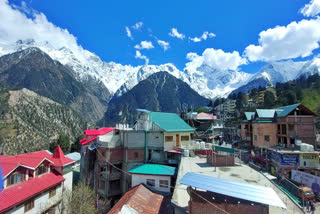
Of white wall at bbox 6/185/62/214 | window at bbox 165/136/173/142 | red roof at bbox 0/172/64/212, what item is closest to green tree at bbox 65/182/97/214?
white wall at bbox 6/185/62/214

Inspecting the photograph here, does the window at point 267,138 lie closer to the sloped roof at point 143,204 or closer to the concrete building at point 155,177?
the concrete building at point 155,177

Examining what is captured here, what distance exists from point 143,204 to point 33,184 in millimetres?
13263

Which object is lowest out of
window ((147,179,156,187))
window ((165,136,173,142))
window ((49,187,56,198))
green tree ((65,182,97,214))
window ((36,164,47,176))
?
green tree ((65,182,97,214))

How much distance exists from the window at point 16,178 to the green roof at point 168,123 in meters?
18.1

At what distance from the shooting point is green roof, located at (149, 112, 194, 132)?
92.6ft

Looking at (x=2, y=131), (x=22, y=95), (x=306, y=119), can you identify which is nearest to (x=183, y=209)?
(x=306, y=119)

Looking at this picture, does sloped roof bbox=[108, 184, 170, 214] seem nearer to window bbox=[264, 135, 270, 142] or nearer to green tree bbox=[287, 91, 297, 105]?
window bbox=[264, 135, 270, 142]

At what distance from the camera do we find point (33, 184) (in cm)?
1888

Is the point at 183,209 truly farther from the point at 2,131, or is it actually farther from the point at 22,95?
the point at 22,95

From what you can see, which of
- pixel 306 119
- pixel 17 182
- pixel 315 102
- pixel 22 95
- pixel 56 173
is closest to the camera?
pixel 17 182

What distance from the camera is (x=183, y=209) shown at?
10.1 meters

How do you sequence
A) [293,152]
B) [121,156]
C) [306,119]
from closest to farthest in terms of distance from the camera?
1. [293,152]
2. [121,156]
3. [306,119]

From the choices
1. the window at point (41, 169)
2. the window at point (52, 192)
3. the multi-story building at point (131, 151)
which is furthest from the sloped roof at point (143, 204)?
the window at point (41, 169)

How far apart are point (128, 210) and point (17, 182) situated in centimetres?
1365
